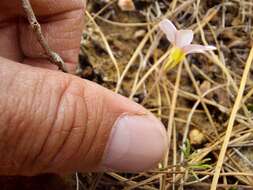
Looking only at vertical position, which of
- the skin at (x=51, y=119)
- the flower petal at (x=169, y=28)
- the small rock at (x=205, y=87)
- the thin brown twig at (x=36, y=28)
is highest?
the thin brown twig at (x=36, y=28)

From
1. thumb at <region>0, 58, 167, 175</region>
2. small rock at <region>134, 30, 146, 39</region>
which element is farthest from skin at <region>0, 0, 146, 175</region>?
small rock at <region>134, 30, 146, 39</region>

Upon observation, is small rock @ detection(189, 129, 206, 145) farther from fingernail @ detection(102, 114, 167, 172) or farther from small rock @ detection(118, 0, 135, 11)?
small rock @ detection(118, 0, 135, 11)

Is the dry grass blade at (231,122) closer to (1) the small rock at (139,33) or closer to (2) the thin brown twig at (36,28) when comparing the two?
(1) the small rock at (139,33)

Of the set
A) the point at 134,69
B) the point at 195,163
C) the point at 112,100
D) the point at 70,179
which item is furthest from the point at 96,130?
the point at 134,69

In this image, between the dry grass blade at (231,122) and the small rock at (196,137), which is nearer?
the dry grass blade at (231,122)

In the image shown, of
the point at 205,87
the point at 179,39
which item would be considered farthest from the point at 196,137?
the point at 179,39

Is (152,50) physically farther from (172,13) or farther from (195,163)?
(195,163)

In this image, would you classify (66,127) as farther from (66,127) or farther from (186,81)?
(186,81)

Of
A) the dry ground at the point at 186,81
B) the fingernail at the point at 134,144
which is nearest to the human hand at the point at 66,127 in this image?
the fingernail at the point at 134,144
